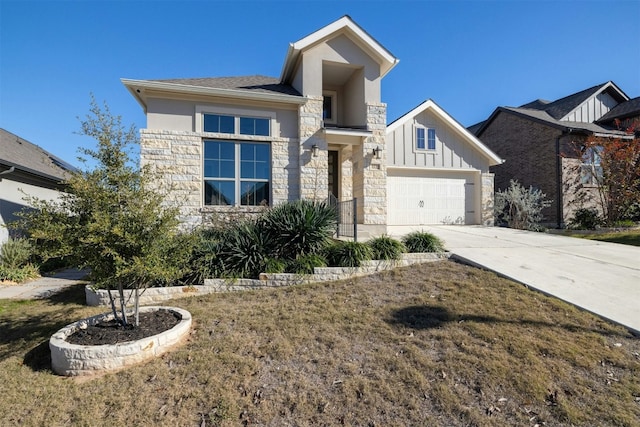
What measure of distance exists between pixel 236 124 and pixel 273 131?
1180 millimetres

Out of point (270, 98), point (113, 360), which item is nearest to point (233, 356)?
point (113, 360)

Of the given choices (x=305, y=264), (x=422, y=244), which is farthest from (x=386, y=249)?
(x=305, y=264)

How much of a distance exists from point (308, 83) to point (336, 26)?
201cm

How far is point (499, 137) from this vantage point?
751 inches

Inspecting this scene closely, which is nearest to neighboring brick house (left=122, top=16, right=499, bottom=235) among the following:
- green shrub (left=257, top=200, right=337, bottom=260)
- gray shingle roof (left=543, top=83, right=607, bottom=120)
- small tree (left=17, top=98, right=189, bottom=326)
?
green shrub (left=257, top=200, right=337, bottom=260)

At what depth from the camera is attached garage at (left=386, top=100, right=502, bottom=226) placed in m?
14.1

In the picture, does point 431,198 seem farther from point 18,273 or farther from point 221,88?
point 18,273

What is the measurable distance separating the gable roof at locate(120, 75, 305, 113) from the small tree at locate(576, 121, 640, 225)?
47.1 feet

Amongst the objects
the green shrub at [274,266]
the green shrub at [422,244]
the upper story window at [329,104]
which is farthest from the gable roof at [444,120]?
the green shrub at [274,266]

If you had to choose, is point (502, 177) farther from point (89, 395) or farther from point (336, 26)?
point (89, 395)

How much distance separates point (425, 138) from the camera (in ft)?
47.3

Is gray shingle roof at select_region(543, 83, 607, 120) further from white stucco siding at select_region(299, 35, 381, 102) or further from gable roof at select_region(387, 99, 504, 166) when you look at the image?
white stucco siding at select_region(299, 35, 381, 102)

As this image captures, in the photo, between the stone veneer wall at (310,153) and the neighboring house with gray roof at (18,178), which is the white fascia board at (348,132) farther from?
the neighboring house with gray roof at (18,178)

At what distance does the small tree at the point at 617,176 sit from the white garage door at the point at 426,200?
232 inches
